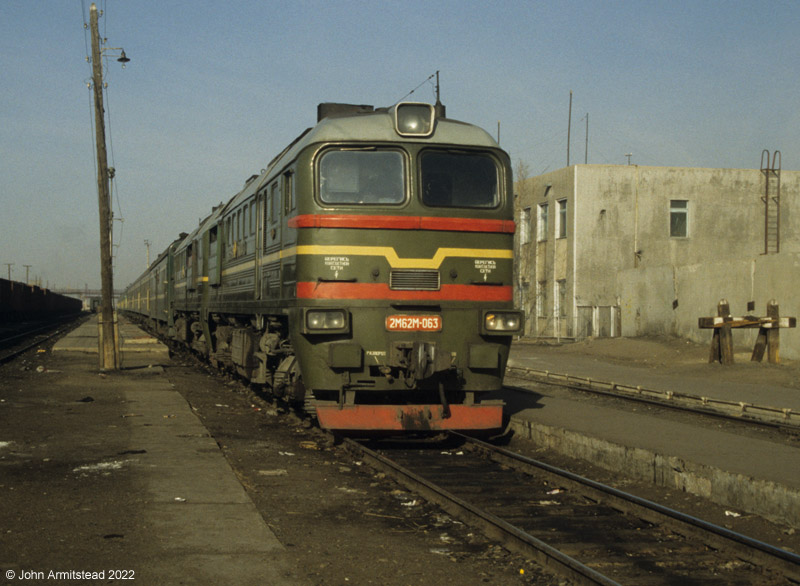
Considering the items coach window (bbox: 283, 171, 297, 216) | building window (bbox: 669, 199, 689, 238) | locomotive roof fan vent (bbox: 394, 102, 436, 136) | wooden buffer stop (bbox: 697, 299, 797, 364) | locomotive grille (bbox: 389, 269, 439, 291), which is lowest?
wooden buffer stop (bbox: 697, 299, 797, 364)

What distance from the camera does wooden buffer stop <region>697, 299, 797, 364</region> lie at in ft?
62.7

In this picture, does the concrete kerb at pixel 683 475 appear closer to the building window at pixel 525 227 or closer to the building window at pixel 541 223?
the building window at pixel 541 223

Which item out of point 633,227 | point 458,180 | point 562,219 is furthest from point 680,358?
point 458,180

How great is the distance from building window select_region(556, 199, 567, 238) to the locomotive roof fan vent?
91.9 ft

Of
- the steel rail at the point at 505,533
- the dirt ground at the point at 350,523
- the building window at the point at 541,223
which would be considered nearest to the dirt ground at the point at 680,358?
the building window at the point at 541,223

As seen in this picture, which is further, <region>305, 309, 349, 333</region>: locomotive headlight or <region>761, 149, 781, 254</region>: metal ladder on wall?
<region>761, 149, 781, 254</region>: metal ladder on wall

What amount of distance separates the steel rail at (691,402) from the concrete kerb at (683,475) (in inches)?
130

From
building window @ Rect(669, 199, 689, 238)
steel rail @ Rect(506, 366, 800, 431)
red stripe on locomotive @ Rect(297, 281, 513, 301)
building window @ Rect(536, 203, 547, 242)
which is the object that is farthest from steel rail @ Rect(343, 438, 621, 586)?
building window @ Rect(536, 203, 547, 242)

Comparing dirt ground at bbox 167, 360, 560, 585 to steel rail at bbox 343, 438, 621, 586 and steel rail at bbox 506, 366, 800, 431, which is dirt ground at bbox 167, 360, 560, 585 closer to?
steel rail at bbox 343, 438, 621, 586

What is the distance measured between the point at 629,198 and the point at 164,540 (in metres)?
32.5

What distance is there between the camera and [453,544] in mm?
5754

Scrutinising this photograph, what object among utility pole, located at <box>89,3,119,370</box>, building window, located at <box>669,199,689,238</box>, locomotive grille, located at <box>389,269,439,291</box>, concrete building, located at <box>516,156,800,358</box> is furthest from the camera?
building window, located at <box>669,199,689,238</box>

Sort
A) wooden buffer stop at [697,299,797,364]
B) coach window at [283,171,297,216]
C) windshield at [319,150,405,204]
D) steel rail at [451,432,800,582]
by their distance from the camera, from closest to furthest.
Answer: steel rail at [451,432,800,582] < windshield at [319,150,405,204] < coach window at [283,171,297,216] < wooden buffer stop at [697,299,797,364]

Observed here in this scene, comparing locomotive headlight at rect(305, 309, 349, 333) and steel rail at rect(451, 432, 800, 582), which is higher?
locomotive headlight at rect(305, 309, 349, 333)
